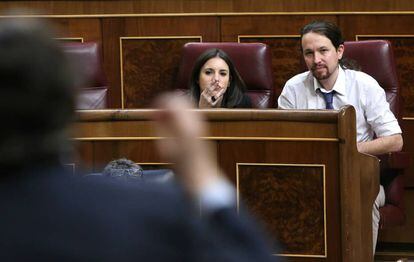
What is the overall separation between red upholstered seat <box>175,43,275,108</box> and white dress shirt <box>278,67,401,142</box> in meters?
0.08

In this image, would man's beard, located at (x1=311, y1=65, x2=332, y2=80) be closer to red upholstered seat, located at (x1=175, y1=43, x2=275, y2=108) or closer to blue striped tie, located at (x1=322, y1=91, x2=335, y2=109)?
blue striped tie, located at (x1=322, y1=91, x2=335, y2=109)

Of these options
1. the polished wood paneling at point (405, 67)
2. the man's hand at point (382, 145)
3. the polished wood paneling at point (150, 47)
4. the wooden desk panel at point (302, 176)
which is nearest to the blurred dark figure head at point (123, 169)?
the wooden desk panel at point (302, 176)

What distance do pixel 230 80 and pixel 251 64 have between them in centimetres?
6

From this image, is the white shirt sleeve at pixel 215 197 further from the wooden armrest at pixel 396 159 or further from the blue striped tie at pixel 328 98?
the blue striped tie at pixel 328 98

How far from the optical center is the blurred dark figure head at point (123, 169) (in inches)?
46.4

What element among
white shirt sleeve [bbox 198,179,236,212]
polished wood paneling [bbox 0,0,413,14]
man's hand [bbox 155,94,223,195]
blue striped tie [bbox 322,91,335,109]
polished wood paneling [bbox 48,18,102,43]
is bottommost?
white shirt sleeve [bbox 198,179,236,212]

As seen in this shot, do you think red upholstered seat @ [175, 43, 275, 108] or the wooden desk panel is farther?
red upholstered seat @ [175, 43, 275, 108]

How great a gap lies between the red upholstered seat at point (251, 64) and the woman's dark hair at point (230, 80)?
0.04 m

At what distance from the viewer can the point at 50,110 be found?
0.38 meters

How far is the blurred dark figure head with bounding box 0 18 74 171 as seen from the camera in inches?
14.9

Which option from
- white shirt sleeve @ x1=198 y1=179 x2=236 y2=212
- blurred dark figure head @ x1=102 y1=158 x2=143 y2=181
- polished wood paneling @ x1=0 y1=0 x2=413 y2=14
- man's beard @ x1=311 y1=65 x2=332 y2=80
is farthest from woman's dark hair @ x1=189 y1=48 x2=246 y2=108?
white shirt sleeve @ x1=198 y1=179 x2=236 y2=212

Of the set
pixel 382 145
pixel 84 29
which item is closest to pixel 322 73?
pixel 382 145

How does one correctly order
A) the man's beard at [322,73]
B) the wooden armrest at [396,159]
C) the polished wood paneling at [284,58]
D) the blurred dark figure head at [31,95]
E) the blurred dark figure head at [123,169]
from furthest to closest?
the polished wood paneling at [284,58]
the man's beard at [322,73]
the wooden armrest at [396,159]
the blurred dark figure head at [123,169]
the blurred dark figure head at [31,95]

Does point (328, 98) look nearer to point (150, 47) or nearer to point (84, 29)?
point (150, 47)
